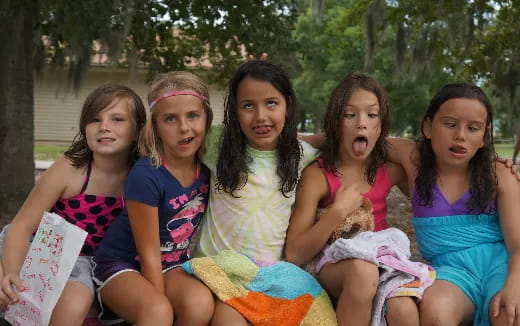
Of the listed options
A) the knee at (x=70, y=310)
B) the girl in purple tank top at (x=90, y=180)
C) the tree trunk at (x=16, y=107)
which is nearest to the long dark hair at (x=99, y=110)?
the girl in purple tank top at (x=90, y=180)

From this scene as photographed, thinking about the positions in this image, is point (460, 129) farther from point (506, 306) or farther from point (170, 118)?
point (170, 118)

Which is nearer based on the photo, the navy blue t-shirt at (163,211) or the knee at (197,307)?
the knee at (197,307)

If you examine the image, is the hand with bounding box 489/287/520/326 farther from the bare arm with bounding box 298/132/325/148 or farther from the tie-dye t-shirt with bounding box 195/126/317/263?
the bare arm with bounding box 298/132/325/148

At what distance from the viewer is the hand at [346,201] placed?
2.30m

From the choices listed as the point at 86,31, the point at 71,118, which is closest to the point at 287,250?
the point at 86,31

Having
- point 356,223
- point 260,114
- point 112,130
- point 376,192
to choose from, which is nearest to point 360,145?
point 376,192

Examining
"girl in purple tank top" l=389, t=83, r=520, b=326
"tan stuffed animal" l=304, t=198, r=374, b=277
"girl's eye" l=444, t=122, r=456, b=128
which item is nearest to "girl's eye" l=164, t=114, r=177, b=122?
"tan stuffed animal" l=304, t=198, r=374, b=277

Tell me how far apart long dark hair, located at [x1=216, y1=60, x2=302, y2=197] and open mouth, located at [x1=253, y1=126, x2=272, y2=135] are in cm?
11

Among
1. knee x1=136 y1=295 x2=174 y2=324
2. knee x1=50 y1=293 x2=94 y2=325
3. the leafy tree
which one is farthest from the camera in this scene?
the leafy tree

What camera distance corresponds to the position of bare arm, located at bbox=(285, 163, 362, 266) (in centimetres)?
230

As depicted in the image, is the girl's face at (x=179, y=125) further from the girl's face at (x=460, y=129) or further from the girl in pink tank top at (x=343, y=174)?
the girl's face at (x=460, y=129)

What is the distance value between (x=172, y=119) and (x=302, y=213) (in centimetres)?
73

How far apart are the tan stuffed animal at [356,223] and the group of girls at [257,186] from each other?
7 centimetres

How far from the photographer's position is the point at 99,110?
2447 mm
